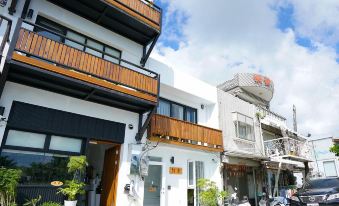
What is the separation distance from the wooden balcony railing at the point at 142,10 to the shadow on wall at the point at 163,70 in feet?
5.87

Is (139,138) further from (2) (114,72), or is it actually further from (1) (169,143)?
(2) (114,72)

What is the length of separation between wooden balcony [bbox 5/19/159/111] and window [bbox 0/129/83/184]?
6.00 ft

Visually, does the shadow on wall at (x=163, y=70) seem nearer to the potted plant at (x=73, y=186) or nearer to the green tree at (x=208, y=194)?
the green tree at (x=208, y=194)

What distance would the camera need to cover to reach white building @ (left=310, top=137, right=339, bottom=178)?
28.5m

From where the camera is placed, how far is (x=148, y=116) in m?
10.9

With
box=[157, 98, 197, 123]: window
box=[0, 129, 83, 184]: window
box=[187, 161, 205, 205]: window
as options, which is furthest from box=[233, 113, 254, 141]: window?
box=[0, 129, 83, 184]: window

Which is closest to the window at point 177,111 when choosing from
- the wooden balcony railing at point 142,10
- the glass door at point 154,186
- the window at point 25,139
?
the glass door at point 154,186

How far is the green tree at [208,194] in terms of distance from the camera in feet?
40.5

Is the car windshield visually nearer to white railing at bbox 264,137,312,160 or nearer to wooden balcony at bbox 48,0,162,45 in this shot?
white railing at bbox 264,137,312,160

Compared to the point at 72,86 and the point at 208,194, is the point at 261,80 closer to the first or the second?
the point at 208,194

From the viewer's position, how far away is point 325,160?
2959 centimetres

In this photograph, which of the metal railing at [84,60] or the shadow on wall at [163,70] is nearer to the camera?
the metal railing at [84,60]

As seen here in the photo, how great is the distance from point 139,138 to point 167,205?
12.4ft

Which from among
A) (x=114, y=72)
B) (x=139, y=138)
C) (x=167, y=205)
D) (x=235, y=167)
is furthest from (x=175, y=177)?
(x=114, y=72)
